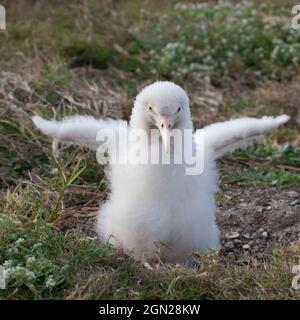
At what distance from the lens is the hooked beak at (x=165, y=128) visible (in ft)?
16.3

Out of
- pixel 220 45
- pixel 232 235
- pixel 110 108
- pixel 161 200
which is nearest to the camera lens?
pixel 161 200

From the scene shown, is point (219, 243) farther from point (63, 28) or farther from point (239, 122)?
point (63, 28)

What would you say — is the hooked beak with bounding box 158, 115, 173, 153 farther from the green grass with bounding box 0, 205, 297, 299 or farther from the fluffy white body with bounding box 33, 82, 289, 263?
the green grass with bounding box 0, 205, 297, 299

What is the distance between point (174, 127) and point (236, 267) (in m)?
0.90

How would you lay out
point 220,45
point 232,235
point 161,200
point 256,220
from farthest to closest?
point 220,45 → point 256,220 → point 232,235 → point 161,200

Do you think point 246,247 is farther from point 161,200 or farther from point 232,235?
point 161,200

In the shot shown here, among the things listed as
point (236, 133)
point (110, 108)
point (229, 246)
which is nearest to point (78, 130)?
point (236, 133)

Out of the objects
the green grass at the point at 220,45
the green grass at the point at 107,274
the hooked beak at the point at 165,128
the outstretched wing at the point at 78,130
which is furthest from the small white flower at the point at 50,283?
the green grass at the point at 220,45

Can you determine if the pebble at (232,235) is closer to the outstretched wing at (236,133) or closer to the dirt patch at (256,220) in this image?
the dirt patch at (256,220)

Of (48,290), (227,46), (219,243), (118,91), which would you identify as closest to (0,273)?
(48,290)

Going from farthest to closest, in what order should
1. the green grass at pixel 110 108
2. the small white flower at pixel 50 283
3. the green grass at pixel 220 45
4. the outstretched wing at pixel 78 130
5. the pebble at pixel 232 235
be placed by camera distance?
1. the green grass at pixel 220 45
2. the pebble at pixel 232 235
3. the outstretched wing at pixel 78 130
4. the green grass at pixel 110 108
5. the small white flower at pixel 50 283

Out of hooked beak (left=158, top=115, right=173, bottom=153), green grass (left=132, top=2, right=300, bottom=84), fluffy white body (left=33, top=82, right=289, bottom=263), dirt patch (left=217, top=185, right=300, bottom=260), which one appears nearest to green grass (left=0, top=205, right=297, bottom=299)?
fluffy white body (left=33, top=82, right=289, bottom=263)

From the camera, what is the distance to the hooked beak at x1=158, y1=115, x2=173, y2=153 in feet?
16.3

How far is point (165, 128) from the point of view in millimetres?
4984
